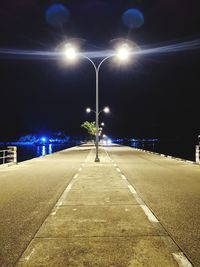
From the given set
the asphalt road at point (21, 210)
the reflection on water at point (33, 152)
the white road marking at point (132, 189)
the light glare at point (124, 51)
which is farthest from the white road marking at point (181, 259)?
the reflection on water at point (33, 152)

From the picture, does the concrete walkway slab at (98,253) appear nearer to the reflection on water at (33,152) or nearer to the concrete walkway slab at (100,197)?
the concrete walkway slab at (100,197)

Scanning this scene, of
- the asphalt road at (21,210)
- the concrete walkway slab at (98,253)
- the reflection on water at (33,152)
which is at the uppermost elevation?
the concrete walkway slab at (98,253)

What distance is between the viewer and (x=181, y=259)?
4.72 meters

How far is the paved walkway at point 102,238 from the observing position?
4695mm

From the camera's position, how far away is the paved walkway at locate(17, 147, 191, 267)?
15.4ft

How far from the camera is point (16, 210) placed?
7949 millimetres

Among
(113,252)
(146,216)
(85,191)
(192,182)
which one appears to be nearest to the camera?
(113,252)

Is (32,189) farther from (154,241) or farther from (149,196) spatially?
(154,241)

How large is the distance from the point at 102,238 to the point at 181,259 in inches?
60.4

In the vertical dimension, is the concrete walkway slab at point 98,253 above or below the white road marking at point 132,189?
below

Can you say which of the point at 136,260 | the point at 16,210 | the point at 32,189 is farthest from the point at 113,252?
the point at 32,189

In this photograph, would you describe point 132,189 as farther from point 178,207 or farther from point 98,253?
point 98,253

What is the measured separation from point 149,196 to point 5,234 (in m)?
5.19

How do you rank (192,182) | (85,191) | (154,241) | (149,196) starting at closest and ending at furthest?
(154,241) → (149,196) → (85,191) → (192,182)
